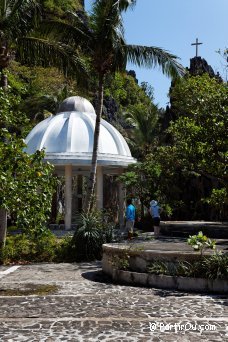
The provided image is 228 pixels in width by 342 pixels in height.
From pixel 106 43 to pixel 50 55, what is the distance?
2129 millimetres

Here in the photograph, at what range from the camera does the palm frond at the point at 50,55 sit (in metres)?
15.6

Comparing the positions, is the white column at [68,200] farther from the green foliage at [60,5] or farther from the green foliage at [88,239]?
the green foliage at [60,5]

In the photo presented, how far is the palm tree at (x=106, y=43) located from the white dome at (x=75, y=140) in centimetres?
496

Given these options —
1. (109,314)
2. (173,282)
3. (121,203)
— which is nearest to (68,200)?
(121,203)

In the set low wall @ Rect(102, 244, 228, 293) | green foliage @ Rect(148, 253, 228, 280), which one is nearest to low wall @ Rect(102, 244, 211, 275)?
low wall @ Rect(102, 244, 228, 293)

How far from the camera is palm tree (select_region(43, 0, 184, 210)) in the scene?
16625mm

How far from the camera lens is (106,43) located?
16797mm

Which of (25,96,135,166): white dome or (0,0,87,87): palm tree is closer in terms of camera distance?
(0,0,87,87): palm tree

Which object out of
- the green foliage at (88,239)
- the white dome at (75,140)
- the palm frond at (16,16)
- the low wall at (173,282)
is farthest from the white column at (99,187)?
the low wall at (173,282)

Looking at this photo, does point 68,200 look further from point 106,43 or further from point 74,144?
point 106,43

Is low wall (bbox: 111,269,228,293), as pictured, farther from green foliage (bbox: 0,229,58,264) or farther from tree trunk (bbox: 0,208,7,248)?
tree trunk (bbox: 0,208,7,248)

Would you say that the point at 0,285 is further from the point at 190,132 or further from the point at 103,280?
the point at 190,132

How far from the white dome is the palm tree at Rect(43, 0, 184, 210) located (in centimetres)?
496

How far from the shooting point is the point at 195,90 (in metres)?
21.3
